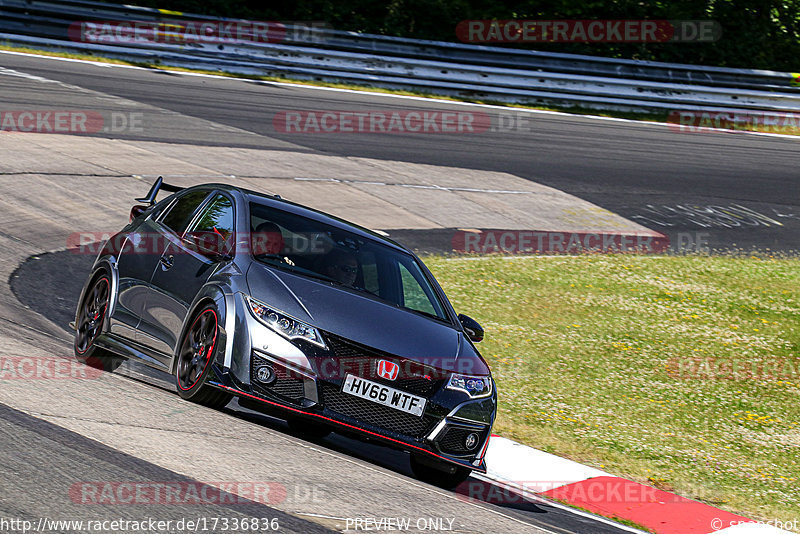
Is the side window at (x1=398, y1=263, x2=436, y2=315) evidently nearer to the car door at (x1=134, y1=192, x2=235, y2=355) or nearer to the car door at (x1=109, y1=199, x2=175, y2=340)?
the car door at (x1=134, y1=192, x2=235, y2=355)

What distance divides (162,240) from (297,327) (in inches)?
76.4

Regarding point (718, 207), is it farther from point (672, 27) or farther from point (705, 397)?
point (672, 27)

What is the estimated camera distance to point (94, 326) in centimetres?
793

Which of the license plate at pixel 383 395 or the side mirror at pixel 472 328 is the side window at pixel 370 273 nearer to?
the side mirror at pixel 472 328

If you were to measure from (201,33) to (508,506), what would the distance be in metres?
19.7

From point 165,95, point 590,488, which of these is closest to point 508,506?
point 590,488

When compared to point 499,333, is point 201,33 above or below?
above

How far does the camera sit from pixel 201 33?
79.3 ft
